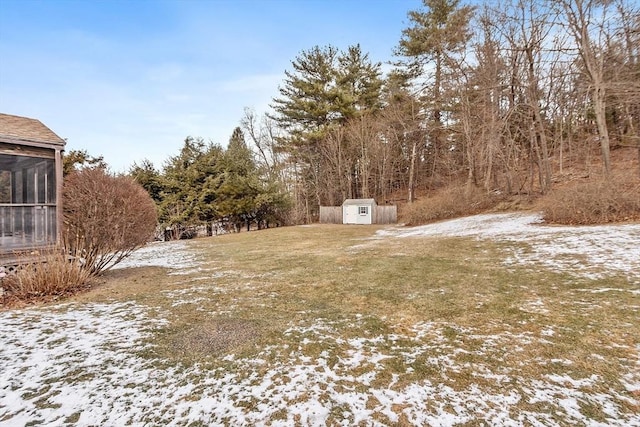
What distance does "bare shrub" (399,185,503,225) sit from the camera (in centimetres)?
1659

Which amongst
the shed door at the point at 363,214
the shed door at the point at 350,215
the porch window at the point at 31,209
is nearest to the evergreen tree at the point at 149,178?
the porch window at the point at 31,209

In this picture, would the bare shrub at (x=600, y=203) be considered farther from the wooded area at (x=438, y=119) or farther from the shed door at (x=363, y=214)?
the shed door at (x=363, y=214)

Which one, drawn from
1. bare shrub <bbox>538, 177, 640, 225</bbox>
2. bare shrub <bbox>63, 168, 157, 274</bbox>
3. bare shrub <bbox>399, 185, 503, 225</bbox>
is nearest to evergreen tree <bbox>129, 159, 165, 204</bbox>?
bare shrub <bbox>63, 168, 157, 274</bbox>

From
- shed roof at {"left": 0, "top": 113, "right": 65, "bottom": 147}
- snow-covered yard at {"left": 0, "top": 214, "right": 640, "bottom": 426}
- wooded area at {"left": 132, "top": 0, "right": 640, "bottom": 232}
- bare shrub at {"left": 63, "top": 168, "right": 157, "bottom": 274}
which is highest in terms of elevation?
wooded area at {"left": 132, "top": 0, "right": 640, "bottom": 232}

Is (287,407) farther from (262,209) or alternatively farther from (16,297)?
(262,209)

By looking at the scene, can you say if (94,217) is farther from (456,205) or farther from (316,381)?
(456,205)

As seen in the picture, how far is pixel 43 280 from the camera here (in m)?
5.03

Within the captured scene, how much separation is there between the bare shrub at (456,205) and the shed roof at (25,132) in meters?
16.0

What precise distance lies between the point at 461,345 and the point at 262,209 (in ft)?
63.2

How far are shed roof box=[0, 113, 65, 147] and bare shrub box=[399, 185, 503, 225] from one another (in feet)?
52.4

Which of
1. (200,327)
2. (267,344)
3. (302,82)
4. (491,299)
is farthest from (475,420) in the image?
(302,82)

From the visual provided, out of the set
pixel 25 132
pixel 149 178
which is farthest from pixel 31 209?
pixel 149 178

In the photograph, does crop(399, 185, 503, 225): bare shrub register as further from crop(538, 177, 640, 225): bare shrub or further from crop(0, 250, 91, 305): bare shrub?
crop(0, 250, 91, 305): bare shrub

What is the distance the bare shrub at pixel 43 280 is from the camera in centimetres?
489
